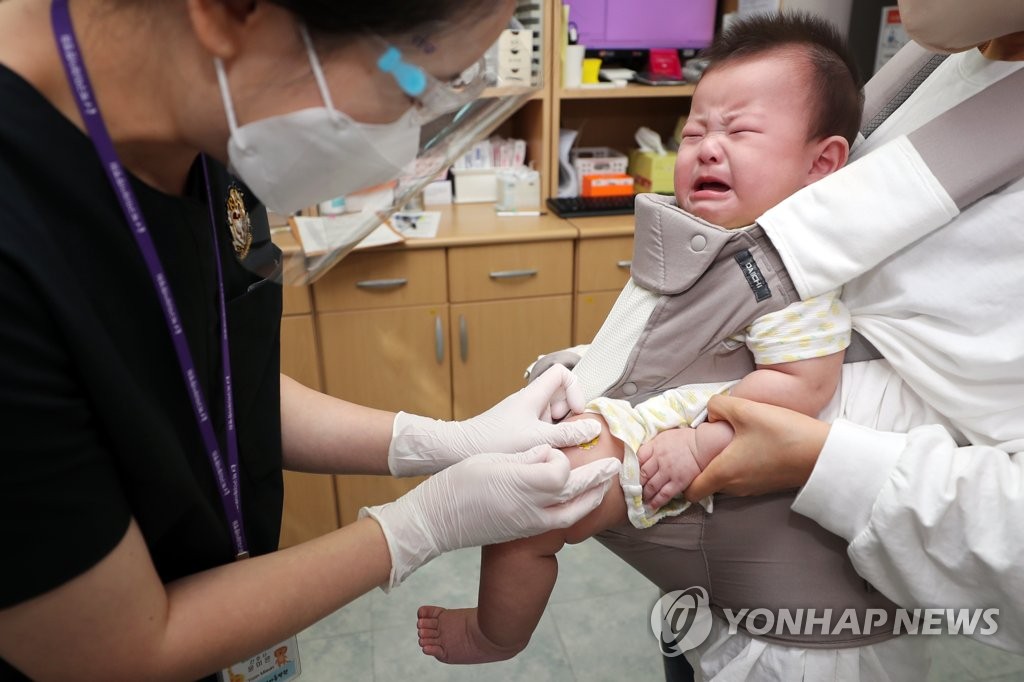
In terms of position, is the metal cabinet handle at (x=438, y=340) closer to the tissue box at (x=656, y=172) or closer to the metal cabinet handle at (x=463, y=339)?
the metal cabinet handle at (x=463, y=339)

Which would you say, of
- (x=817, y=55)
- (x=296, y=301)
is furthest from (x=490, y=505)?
(x=296, y=301)

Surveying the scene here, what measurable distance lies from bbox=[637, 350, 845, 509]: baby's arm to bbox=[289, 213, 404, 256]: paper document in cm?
49

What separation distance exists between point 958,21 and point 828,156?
1.18ft

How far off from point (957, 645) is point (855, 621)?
149cm

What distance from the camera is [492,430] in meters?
1.09

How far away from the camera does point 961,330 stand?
2.61 feet

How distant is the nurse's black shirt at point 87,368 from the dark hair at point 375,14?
0.25 m

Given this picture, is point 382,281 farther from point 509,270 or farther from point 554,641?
point 554,641

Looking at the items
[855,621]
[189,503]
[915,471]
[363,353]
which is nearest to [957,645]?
[855,621]

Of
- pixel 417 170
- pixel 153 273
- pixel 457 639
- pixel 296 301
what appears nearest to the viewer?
pixel 153 273

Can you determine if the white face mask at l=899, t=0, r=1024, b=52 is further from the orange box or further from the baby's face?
the orange box

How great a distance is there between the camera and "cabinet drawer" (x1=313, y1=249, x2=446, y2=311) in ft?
7.12

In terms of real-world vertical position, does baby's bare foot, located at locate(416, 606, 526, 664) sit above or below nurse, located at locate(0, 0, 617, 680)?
below

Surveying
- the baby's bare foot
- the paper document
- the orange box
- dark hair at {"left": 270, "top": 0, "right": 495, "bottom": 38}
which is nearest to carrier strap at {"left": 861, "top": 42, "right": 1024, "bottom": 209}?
dark hair at {"left": 270, "top": 0, "right": 495, "bottom": 38}
